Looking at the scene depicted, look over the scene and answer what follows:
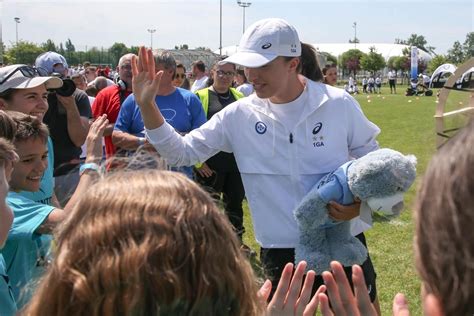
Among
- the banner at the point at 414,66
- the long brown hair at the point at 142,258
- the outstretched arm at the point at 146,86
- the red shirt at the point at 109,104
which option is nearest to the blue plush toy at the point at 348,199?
the outstretched arm at the point at 146,86

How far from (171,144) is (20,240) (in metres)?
0.96

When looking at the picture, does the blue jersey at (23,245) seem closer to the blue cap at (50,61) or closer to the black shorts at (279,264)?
the black shorts at (279,264)

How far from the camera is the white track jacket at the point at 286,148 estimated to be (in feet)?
9.63

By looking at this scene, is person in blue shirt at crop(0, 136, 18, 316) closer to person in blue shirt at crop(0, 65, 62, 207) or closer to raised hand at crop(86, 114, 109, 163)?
raised hand at crop(86, 114, 109, 163)

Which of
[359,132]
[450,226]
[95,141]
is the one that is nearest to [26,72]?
[95,141]

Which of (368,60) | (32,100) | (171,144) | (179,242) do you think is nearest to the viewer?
(179,242)

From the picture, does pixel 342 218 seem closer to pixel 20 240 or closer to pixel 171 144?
pixel 171 144

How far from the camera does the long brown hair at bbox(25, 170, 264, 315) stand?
1.10m

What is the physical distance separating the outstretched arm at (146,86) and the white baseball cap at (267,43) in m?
0.43

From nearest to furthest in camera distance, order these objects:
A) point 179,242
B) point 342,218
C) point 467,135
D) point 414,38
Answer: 1. point 467,135
2. point 179,242
3. point 342,218
4. point 414,38

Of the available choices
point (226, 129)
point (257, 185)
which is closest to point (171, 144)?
point (226, 129)

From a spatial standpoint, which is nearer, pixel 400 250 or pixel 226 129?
pixel 226 129

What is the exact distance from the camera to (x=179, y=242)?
1.14 m

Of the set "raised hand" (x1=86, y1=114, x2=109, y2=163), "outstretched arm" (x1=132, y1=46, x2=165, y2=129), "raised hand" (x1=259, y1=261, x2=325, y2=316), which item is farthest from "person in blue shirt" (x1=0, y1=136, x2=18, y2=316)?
"raised hand" (x1=259, y1=261, x2=325, y2=316)
